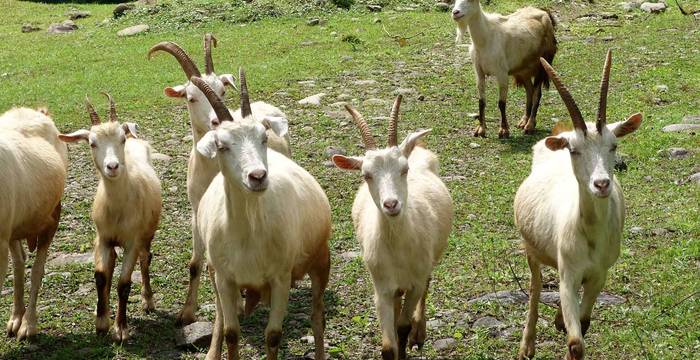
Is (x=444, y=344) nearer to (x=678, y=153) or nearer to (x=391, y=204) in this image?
(x=391, y=204)

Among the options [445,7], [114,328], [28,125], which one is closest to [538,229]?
[114,328]

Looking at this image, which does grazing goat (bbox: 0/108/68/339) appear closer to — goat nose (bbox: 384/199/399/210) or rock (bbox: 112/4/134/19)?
goat nose (bbox: 384/199/399/210)

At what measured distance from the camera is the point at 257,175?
18.8ft

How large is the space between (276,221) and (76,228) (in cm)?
463

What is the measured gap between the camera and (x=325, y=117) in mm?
14367

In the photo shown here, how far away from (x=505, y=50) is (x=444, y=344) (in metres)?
7.81

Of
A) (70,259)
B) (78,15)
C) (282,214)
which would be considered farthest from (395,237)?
(78,15)

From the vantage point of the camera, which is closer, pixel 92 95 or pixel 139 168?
pixel 139 168

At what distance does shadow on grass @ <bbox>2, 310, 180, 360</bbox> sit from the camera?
734 centimetres

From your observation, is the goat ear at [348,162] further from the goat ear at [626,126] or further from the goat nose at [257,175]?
the goat ear at [626,126]

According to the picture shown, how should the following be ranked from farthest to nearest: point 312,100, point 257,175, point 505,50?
point 312,100 → point 505,50 → point 257,175

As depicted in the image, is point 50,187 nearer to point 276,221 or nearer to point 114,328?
point 114,328

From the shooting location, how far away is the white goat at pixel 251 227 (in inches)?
235

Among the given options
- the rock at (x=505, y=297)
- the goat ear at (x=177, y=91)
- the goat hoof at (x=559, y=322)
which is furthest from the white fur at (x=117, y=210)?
the goat hoof at (x=559, y=322)
